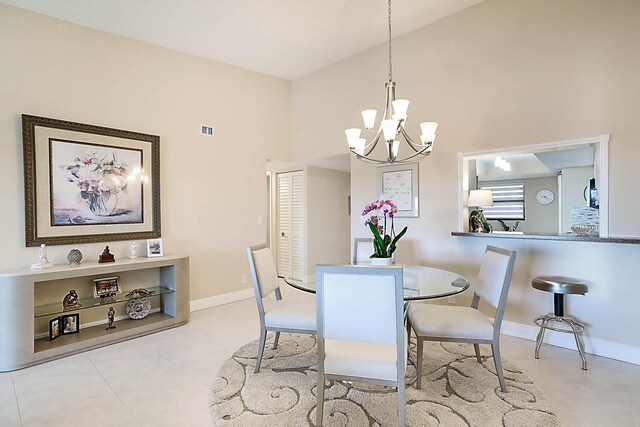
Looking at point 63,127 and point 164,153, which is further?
point 164,153

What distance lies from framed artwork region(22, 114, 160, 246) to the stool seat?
4123 mm

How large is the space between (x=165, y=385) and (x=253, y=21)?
11.9 feet

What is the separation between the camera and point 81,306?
3211mm

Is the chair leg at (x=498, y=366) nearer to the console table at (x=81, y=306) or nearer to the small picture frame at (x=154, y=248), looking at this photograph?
the console table at (x=81, y=306)

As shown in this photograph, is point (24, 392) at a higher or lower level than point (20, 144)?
lower

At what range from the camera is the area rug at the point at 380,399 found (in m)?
1.94

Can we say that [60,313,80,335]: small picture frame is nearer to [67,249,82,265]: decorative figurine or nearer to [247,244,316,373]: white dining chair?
[67,249,82,265]: decorative figurine

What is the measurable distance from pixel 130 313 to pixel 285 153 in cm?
316

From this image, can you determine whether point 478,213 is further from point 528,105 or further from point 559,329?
point 559,329

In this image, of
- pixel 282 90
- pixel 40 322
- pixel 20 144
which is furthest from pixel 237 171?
pixel 40 322

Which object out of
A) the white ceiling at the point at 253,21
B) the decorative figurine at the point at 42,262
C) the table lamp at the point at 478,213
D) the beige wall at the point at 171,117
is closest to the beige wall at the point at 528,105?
the table lamp at the point at 478,213

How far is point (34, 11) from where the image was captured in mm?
3188

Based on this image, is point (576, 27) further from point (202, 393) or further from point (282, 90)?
point (202, 393)

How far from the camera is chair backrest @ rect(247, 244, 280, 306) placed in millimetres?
2629
